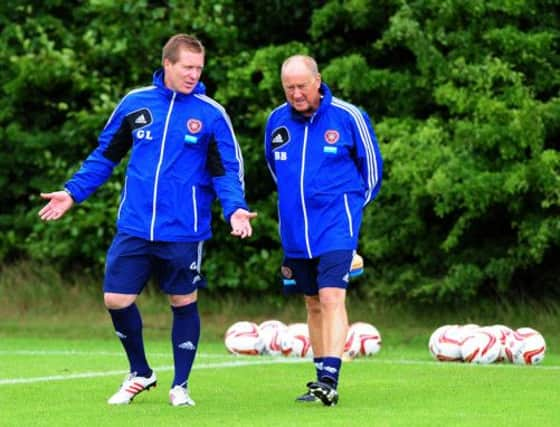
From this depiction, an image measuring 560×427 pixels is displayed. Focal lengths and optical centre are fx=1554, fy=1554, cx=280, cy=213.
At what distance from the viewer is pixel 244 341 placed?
13.8m

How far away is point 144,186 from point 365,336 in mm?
4812

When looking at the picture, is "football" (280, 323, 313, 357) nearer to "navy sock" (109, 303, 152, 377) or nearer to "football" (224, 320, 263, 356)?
"football" (224, 320, 263, 356)

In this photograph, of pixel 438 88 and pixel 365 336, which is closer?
pixel 365 336

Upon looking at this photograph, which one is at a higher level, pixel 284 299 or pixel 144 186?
pixel 144 186

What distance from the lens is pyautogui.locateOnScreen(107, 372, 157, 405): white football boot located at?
938 centimetres

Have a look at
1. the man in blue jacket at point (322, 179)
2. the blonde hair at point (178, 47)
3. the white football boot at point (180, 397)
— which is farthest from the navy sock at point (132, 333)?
the blonde hair at point (178, 47)

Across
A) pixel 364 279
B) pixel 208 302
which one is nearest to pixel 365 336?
pixel 364 279

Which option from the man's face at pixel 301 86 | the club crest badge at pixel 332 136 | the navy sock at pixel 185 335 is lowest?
the navy sock at pixel 185 335

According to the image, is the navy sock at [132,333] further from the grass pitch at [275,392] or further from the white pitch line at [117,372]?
the white pitch line at [117,372]

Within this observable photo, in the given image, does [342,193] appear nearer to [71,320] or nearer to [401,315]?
[401,315]

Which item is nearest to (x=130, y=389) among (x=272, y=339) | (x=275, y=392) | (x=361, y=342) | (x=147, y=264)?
(x=147, y=264)

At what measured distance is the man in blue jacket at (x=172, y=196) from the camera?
9.21 m

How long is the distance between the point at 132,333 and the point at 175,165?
1072mm

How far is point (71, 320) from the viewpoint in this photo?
64.3ft
